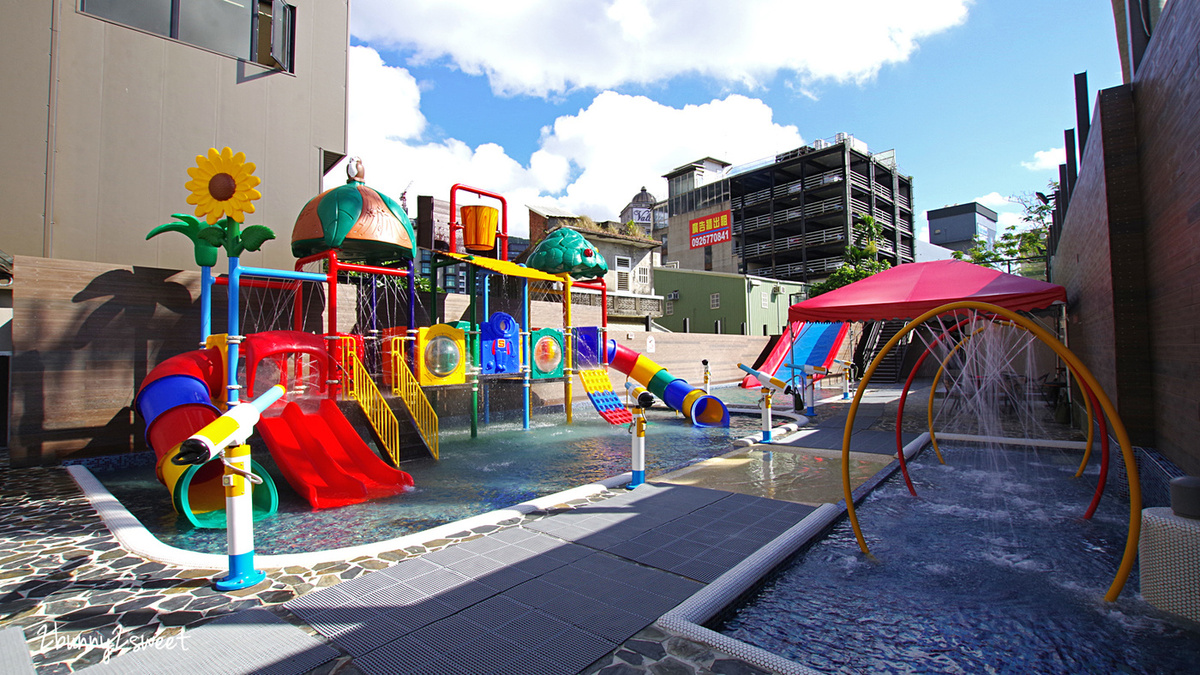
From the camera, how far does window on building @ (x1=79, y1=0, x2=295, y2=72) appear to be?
13922 mm

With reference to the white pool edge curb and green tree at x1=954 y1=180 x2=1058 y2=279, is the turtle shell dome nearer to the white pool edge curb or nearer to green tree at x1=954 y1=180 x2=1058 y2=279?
the white pool edge curb

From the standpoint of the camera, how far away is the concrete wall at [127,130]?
1267 cm

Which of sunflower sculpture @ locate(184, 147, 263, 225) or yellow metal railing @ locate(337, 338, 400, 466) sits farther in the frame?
yellow metal railing @ locate(337, 338, 400, 466)

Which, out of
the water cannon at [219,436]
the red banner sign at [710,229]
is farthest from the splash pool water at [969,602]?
the red banner sign at [710,229]

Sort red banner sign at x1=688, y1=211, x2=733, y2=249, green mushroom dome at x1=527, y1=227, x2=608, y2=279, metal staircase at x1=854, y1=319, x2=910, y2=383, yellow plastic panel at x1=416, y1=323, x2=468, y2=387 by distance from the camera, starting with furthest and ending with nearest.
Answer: red banner sign at x1=688, y1=211, x2=733, y2=249, metal staircase at x1=854, y1=319, x2=910, y2=383, green mushroom dome at x1=527, y1=227, x2=608, y2=279, yellow plastic panel at x1=416, y1=323, x2=468, y2=387

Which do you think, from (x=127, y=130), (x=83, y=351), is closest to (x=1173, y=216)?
(x=83, y=351)

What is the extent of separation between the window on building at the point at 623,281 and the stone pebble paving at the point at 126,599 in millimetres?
30867

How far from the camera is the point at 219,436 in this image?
15.0 feet

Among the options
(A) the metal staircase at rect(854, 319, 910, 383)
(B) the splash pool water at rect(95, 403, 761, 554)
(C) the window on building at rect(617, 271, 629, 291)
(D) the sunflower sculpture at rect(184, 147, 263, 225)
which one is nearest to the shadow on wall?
(B) the splash pool water at rect(95, 403, 761, 554)

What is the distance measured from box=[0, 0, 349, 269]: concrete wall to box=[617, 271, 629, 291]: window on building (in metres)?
22.7

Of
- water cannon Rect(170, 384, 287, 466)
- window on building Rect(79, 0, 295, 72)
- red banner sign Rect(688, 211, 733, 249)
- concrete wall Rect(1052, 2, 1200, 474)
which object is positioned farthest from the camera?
red banner sign Rect(688, 211, 733, 249)

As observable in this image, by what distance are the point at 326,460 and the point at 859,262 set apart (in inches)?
1620

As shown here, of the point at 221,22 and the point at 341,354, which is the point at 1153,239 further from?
the point at 221,22

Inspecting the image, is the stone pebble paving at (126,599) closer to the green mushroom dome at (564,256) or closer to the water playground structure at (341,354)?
the water playground structure at (341,354)
